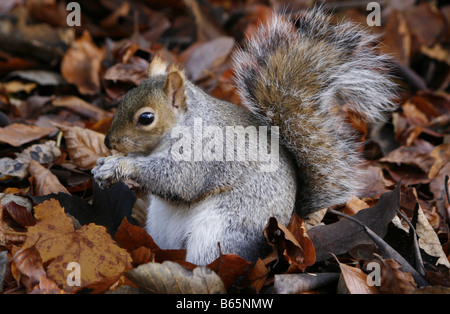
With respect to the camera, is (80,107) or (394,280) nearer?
(394,280)

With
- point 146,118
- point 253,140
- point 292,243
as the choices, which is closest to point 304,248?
point 292,243

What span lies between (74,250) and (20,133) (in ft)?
2.96

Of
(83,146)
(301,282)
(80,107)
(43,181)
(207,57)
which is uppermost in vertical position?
(207,57)

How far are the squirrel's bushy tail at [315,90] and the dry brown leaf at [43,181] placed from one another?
2.70 feet

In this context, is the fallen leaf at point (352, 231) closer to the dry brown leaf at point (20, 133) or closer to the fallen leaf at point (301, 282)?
the fallen leaf at point (301, 282)

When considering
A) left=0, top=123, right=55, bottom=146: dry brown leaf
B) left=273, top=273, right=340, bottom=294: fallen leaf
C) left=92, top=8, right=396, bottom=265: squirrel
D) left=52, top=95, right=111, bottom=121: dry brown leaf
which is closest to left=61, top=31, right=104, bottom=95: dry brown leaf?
left=52, top=95, right=111, bottom=121: dry brown leaf

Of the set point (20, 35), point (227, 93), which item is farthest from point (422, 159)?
point (20, 35)

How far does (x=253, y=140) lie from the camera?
67.2 inches

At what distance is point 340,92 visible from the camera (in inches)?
71.4

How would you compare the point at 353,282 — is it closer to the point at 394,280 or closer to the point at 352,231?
the point at 394,280

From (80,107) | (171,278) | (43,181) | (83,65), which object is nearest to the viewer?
(171,278)

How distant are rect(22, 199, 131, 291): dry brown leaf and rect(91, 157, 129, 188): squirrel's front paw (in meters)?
0.20

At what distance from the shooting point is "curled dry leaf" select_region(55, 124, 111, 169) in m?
2.07

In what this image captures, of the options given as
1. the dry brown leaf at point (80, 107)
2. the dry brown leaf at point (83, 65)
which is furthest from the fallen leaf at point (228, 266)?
the dry brown leaf at point (83, 65)
